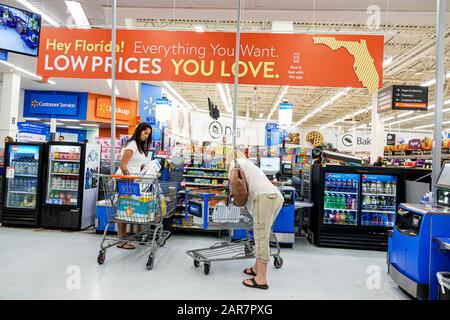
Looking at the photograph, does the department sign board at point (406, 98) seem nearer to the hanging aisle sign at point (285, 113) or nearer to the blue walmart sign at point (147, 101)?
the hanging aisle sign at point (285, 113)

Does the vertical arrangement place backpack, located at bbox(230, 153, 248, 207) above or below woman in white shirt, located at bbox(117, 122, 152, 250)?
below

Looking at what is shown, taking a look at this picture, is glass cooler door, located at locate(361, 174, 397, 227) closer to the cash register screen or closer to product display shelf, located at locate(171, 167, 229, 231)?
the cash register screen

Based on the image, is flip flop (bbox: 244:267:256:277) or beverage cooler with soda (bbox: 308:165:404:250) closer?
flip flop (bbox: 244:267:256:277)

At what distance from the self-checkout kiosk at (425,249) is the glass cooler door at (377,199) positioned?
1869 mm

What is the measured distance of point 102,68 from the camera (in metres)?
4.57

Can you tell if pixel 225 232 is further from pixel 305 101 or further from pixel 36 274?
pixel 305 101

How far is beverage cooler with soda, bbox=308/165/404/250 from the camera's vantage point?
4.98m

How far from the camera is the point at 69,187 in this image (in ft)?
18.5

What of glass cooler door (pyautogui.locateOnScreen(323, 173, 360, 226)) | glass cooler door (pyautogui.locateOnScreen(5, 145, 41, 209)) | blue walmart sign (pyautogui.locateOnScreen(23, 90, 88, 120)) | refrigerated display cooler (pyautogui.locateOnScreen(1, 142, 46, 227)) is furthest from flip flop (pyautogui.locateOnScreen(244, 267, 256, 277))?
blue walmart sign (pyautogui.locateOnScreen(23, 90, 88, 120))

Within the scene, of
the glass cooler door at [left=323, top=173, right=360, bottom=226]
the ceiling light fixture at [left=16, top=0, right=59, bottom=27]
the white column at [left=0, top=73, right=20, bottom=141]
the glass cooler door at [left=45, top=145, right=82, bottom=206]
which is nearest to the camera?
the glass cooler door at [left=323, top=173, right=360, bottom=226]

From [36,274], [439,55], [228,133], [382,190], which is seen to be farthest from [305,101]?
[36,274]

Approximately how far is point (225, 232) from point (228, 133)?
10104 millimetres

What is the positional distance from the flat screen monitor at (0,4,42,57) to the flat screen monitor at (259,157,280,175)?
14.2 feet

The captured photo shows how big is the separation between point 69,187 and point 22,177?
3.45 ft
